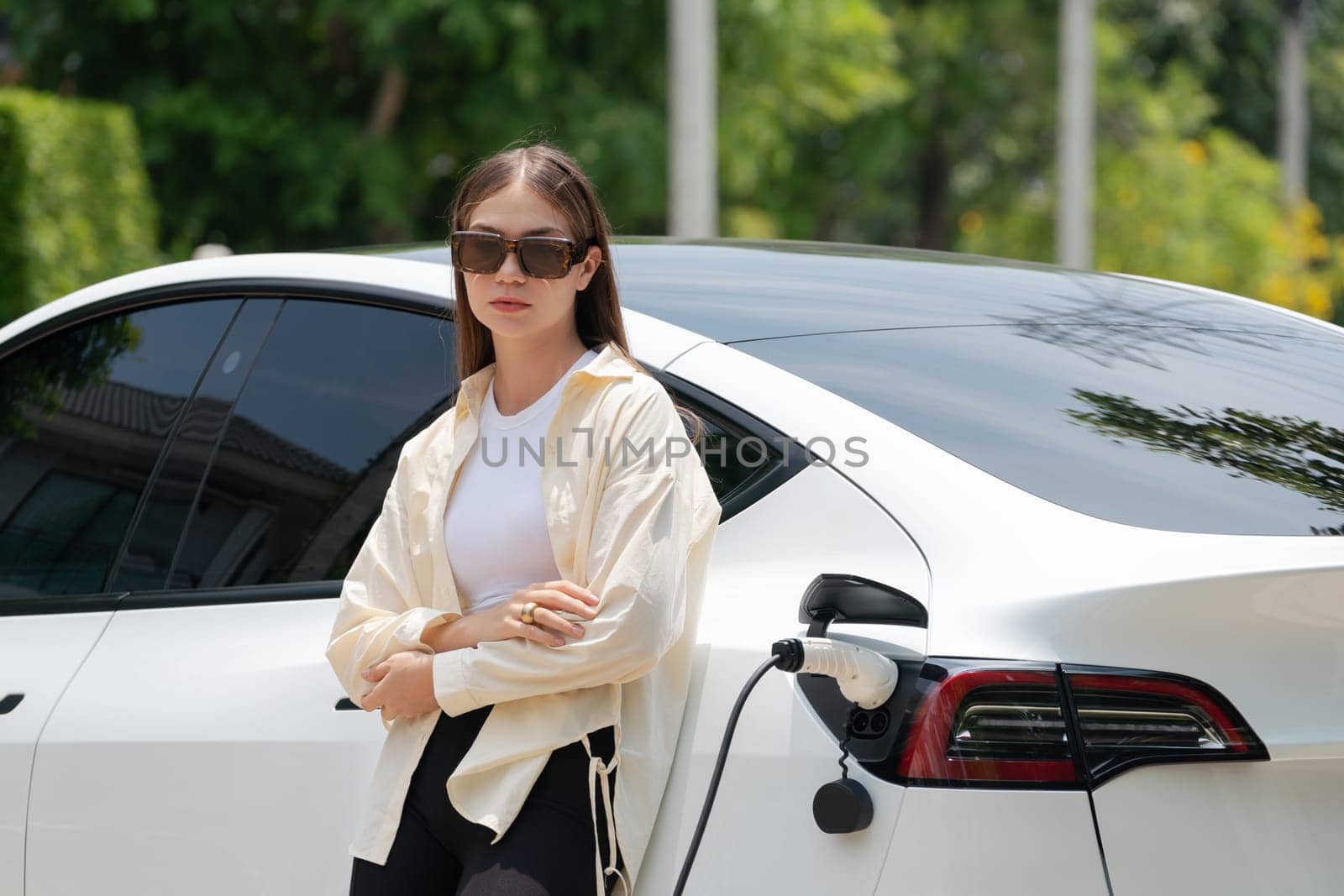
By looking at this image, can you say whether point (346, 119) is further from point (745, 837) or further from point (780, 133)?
point (745, 837)

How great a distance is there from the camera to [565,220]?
213 cm

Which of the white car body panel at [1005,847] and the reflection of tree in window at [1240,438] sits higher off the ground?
the reflection of tree in window at [1240,438]

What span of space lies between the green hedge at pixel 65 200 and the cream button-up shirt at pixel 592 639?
8501 millimetres

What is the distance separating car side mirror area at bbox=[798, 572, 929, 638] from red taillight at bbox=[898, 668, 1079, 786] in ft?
0.36

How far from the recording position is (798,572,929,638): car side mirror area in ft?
5.98

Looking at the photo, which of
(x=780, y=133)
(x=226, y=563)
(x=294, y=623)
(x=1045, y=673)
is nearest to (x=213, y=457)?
(x=226, y=563)

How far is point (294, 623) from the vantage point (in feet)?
Answer: 7.98

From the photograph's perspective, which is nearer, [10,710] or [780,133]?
[10,710]

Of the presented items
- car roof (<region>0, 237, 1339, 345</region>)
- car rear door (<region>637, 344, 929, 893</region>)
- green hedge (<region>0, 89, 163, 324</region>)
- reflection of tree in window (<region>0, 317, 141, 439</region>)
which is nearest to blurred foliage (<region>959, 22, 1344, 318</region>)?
green hedge (<region>0, 89, 163, 324</region>)

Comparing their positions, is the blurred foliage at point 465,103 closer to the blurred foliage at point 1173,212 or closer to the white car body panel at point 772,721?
the blurred foliage at point 1173,212

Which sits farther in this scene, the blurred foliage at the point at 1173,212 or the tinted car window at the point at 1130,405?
the blurred foliage at the point at 1173,212

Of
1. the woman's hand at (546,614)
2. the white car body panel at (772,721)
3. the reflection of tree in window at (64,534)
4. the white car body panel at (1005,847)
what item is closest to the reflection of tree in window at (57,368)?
the reflection of tree in window at (64,534)

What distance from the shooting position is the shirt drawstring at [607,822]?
192cm

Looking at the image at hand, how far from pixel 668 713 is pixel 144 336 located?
5.07 feet
